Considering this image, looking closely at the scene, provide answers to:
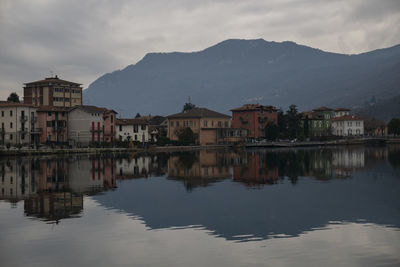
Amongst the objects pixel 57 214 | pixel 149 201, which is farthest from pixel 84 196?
pixel 57 214

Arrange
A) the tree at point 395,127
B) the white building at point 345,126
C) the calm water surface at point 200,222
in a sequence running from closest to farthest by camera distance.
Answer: the calm water surface at point 200,222 < the tree at point 395,127 < the white building at point 345,126

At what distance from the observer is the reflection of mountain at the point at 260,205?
26.0 meters

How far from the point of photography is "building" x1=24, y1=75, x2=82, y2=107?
125 metres

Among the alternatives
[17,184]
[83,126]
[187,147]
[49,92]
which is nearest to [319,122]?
[187,147]

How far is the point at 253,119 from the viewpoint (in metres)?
143

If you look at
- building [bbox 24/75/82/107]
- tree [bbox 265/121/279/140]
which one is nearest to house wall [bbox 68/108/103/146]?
building [bbox 24/75/82/107]

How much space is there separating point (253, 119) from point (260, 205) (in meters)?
112

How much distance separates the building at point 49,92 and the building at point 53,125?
17.9m

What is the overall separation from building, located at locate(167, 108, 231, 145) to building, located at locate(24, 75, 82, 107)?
96.7 feet

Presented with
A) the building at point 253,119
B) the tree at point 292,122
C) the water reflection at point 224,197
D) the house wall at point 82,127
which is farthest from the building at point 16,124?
the tree at point 292,122

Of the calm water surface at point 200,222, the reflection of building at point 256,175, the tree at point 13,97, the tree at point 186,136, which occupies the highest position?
the tree at point 13,97

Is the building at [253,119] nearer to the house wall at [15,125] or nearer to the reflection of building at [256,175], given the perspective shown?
the house wall at [15,125]

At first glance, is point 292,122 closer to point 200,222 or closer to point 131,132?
point 131,132

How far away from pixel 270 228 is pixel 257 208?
5.94 m
